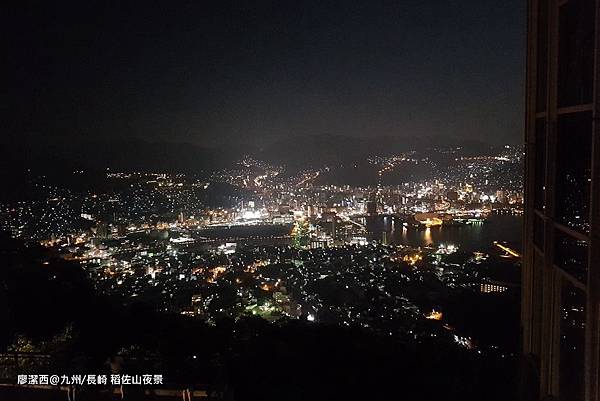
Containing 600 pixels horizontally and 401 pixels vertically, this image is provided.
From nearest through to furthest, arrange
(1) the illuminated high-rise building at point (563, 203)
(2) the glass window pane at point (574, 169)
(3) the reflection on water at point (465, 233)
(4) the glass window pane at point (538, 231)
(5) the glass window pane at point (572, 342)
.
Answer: (1) the illuminated high-rise building at point (563, 203) → (2) the glass window pane at point (574, 169) → (5) the glass window pane at point (572, 342) → (4) the glass window pane at point (538, 231) → (3) the reflection on water at point (465, 233)

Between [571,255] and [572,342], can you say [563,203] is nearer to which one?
[571,255]

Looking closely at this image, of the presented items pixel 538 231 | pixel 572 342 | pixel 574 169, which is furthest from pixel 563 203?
pixel 572 342

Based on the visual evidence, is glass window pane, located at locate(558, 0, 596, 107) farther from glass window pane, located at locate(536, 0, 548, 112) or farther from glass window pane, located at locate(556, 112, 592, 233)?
glass window pane, located at locate(536, 0, 548, 112)

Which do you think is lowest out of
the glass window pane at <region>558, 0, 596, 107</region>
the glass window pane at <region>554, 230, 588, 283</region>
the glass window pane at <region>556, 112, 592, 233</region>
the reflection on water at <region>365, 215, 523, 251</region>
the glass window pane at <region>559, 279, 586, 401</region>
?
the reflection on water at <region>365, 215, 523, 251</region>

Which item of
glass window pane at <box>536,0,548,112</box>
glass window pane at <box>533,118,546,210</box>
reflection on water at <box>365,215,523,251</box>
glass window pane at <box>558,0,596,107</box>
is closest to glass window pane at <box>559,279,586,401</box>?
glass window pane at <box>533,118,546,210</box>

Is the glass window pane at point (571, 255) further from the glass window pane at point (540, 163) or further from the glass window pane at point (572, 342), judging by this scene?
the glass window pane at point (540, 163)

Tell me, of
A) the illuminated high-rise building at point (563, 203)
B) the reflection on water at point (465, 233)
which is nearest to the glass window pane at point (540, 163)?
the illuminated high-rise building at point (563, 203)
